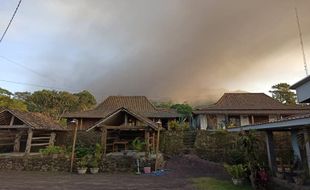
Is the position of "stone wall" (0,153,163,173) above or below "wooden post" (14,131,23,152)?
below

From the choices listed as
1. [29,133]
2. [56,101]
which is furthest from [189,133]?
[56,101]

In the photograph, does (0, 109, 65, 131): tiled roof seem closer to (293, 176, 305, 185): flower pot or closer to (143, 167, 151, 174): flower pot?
(143, 167, 151, 174): flower pot

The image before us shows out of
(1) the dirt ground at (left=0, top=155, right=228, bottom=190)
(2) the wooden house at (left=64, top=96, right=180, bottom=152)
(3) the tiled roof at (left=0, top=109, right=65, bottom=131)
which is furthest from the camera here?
(3) the tiled roof at (left=0, top=109, right=65, bottom=131)

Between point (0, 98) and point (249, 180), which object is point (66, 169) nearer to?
point (249, 180)

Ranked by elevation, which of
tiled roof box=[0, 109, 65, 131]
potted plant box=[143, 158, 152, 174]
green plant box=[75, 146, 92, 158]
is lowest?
potted plant box=[143, 158, 152, 174]

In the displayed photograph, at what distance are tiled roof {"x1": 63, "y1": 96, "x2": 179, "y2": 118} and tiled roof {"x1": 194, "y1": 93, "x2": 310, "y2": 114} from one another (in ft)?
14.8

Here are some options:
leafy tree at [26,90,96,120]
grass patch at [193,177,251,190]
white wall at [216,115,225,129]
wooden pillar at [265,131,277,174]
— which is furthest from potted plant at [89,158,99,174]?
leafy tree at [26,90,96,120]

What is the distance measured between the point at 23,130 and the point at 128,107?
15072 millimetres

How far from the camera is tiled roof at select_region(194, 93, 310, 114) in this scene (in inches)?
1161

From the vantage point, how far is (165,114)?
3180 centimetres

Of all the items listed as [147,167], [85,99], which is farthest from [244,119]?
Answer: [85,99]

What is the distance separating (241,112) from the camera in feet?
97.5

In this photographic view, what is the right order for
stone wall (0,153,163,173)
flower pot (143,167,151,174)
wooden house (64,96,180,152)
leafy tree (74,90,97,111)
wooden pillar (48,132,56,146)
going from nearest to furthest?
flower pot (143,167,151,174) → stone wall (0,153,163,173) → wooden house (64,96,180,152) → wooden pillar (48,132,56,146) → leafy tree (74,90,97,111)

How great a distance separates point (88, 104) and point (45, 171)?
42084 mm
